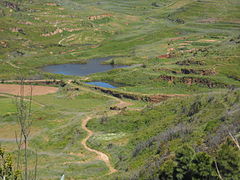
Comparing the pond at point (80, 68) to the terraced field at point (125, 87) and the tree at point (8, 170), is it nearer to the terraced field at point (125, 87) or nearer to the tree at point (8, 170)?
the terraced field at point (125, 87)

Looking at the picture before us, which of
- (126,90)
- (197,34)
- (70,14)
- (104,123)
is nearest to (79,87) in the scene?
(126,90)

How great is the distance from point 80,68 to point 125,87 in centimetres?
2858

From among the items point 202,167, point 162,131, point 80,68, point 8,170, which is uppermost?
point 8,170

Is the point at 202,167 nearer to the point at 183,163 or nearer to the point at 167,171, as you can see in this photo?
the point at 183,163

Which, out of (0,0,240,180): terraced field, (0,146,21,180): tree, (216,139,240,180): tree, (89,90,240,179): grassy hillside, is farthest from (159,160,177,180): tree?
(0,146,21,180): tree

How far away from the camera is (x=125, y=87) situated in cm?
6731

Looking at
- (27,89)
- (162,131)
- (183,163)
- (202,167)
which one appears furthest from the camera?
(27,89)

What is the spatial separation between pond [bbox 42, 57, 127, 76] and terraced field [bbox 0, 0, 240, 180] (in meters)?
3.51

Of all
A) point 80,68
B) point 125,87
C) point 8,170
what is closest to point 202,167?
point 8,170

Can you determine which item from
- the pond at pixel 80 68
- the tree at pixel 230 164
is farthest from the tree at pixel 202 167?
the pond at pixel 80 68

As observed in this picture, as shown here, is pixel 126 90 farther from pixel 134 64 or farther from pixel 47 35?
pixel 47 35

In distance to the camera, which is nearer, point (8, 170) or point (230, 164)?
point (8, 170)

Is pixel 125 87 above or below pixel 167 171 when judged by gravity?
below

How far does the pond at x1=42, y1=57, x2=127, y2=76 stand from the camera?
87.3m
